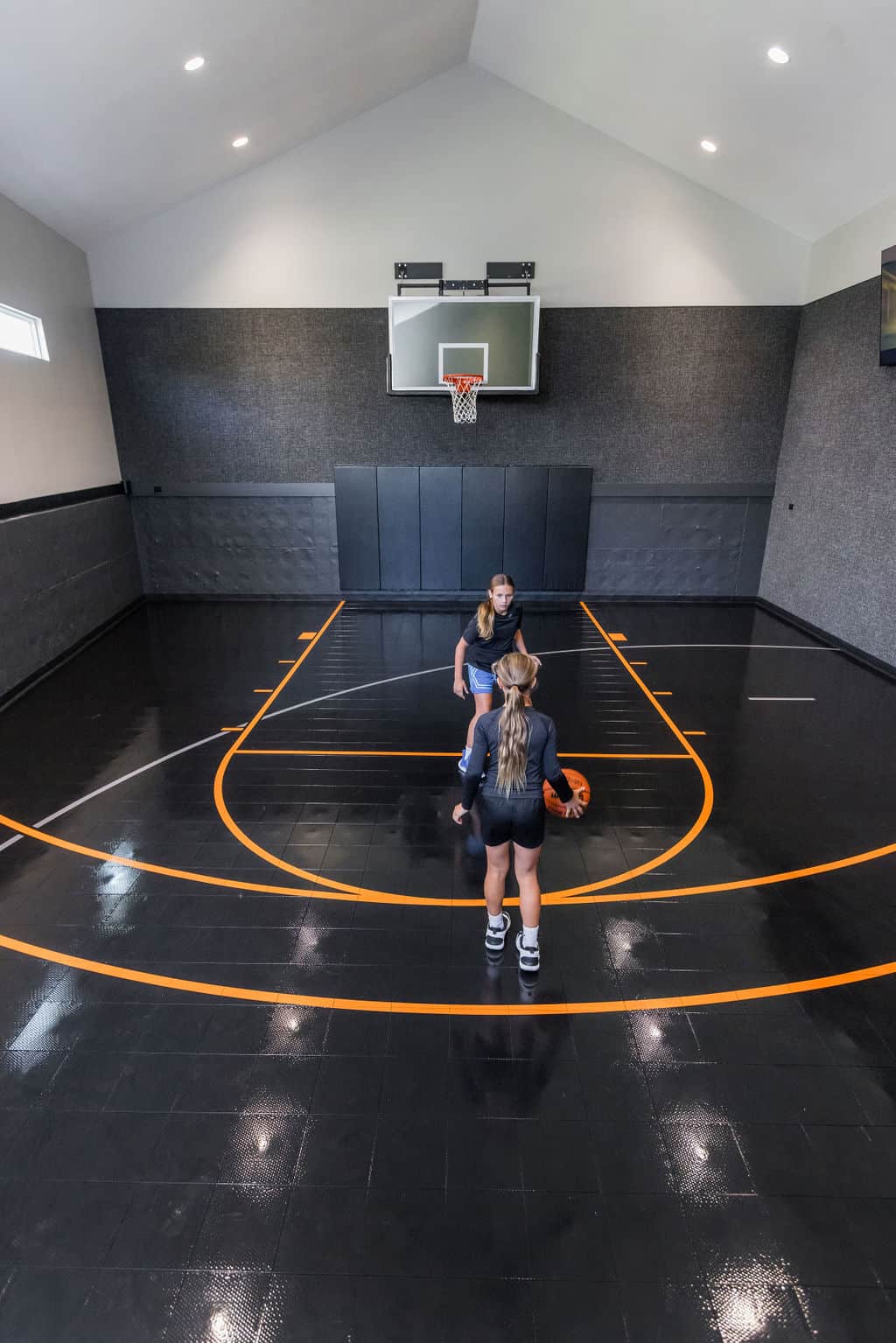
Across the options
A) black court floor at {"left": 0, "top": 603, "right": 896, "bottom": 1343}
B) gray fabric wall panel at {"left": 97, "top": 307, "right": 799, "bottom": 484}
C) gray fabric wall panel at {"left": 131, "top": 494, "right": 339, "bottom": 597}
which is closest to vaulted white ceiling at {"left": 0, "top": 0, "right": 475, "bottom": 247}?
gray fabric wall panel at {"left": 97, "top": 307, "right": 799, "bottom": 484}

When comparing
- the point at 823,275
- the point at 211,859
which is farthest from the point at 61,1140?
the point at 823,275

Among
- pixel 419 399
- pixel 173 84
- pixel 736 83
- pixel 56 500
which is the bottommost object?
pixel 56 500

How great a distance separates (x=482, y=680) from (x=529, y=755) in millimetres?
2034

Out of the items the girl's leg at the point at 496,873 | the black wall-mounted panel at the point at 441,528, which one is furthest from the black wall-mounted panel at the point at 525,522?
the girl's leg at the point at 496,873

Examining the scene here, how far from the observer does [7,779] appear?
5652mm

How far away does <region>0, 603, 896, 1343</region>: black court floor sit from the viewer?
2.28m

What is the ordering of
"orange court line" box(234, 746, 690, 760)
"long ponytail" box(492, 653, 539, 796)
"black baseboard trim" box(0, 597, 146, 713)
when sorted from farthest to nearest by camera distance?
"black baseboard trim" box(0, 597, 146, 713) → "orange court line" box(234, 746, 690, 760) → "long ponytail" box(492, 653, 539, 796)

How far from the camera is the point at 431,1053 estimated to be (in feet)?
10.2

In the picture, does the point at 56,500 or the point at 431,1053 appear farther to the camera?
the point at 56,500

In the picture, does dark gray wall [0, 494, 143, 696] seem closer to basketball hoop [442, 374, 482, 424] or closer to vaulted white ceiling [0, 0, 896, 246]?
vaulted white ceiling [0, 0, 896, 246]

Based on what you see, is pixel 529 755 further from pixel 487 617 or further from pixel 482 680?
pixel 482 680

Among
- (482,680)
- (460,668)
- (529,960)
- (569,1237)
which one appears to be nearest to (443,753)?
(482,680)

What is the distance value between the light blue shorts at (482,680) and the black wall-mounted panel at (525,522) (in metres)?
6.07

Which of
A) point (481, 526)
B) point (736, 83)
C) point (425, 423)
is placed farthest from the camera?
point (481, 526)
